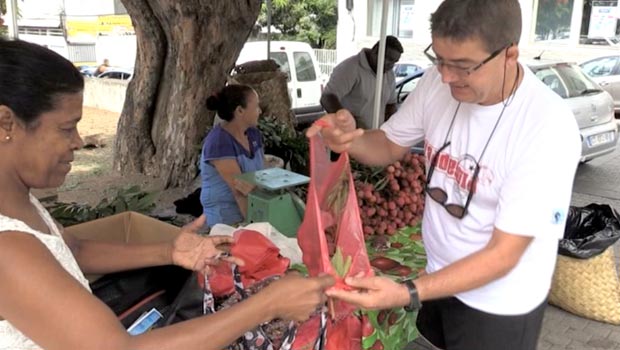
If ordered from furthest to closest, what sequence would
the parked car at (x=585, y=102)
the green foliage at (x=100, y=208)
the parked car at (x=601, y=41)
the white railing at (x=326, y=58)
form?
the white railing at (x=326, y=58) → the parked car at (x=601, y=41) → the parked car at (x=585, y=102) → the green foliage at (x=100, y=208)

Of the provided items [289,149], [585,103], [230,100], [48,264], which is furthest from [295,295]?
[585,103]

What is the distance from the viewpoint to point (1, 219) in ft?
3.62

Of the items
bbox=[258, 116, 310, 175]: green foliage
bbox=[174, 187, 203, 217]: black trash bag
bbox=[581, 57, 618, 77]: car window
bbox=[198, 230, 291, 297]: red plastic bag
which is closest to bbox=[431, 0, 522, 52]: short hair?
bbox=[198, 230, 291, 297]: red plastic bag

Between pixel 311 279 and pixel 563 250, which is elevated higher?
pixel 311 279

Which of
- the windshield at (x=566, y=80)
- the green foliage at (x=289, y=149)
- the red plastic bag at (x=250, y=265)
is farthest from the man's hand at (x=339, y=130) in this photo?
the windshield at (x=566, y=80)

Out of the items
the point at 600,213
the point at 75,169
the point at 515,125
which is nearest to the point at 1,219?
the point at 515,125

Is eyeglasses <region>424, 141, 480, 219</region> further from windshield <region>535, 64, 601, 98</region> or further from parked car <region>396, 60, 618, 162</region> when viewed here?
windshield <region>535, 64, 601, 98</region>

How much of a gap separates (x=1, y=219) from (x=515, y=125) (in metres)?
1.22

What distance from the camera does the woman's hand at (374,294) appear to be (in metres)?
1.42

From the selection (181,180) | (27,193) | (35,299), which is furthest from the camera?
(181,180)

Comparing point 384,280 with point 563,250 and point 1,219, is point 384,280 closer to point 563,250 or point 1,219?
point 1,219

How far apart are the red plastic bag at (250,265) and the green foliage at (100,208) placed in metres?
1.20

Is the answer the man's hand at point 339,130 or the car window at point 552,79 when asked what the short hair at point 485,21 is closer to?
the man's hand at point 339,130

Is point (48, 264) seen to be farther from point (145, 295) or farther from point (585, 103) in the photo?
point (585, 103)
